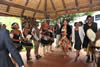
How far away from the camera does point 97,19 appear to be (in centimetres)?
729

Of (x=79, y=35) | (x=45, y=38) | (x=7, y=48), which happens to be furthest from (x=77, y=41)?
(x=7, y=48)

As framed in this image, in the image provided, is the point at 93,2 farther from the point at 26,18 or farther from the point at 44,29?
the point at 26,18

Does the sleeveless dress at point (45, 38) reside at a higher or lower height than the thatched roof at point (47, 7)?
lower

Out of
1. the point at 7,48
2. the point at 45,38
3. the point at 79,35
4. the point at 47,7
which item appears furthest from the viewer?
the point at 47,7

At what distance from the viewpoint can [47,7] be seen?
560cm

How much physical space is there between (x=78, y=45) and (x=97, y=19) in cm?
501

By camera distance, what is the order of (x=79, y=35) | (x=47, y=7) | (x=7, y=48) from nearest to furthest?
(x=7, y=48) → (x=79, y=35) → (x=47, y=7)

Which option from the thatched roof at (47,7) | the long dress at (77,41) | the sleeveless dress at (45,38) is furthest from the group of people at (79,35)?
the thatched roof at (47,7)

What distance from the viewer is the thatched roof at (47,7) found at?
4.01 metres

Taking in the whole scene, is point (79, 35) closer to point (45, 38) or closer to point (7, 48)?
point (45, 38)

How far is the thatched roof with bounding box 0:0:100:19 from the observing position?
4.01 meters

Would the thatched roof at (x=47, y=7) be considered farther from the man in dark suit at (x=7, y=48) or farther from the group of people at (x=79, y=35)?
the man in dark suit at (x=7, y=48)

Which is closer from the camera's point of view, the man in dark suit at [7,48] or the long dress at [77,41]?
the man in dark suit at [7,48]

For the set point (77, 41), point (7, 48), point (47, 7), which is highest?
point (47, 7)
